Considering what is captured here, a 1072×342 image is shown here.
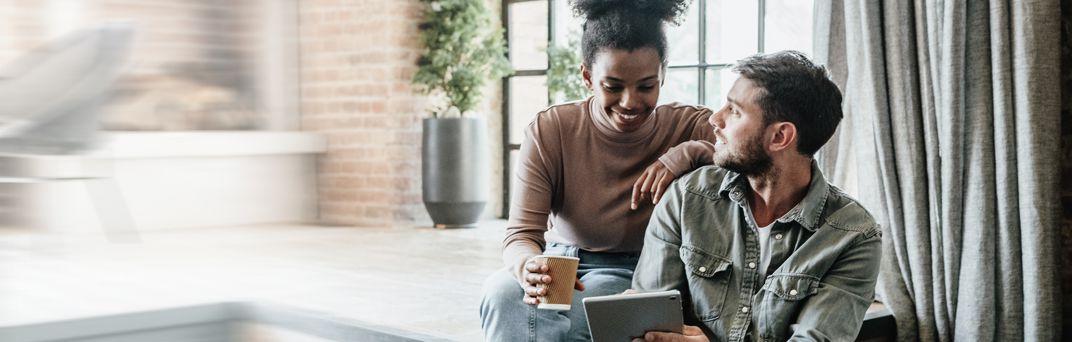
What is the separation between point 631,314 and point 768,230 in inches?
12.9

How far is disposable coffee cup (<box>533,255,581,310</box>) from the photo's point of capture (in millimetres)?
1576

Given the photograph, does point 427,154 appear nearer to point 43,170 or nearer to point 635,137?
point 43,170

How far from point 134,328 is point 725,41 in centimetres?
377

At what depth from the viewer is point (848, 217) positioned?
1.68m

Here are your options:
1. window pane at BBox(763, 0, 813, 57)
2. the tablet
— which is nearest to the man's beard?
the tablet

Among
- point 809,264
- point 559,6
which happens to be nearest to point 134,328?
point 809,264

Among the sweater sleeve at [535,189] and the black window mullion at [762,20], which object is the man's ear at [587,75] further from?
the black window mullion at [762,20]

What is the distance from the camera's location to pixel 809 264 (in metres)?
1.66

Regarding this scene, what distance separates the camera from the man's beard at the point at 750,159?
170 cm

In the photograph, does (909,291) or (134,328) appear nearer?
(134,328)

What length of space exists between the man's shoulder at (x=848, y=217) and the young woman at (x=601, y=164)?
24 cm

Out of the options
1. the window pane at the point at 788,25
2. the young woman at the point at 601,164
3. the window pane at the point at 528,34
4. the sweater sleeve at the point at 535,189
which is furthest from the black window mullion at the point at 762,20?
the sweater sleeve at the point at 535,189

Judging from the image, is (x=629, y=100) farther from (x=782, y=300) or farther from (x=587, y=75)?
(x=782, y=300)

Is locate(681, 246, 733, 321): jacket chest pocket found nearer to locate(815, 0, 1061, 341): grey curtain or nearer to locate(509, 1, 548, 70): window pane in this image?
locate(815, 0, 1061, 341): grey curtain
